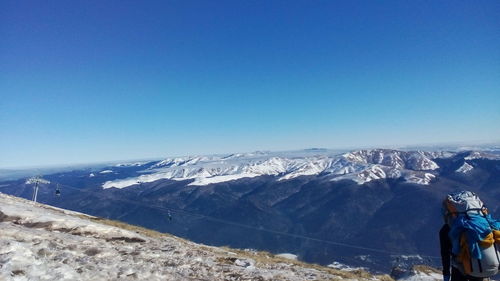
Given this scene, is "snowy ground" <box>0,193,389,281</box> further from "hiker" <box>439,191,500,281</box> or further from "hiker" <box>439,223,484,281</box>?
"hiker" <box>439,191,500,281</box>

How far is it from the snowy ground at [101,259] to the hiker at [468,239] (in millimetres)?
6369

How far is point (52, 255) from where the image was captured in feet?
39.0

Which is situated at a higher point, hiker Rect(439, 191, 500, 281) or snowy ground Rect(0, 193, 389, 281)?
hiker Rect(439, 191, 500, 281)

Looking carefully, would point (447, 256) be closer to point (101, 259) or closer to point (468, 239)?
point (468, 239)

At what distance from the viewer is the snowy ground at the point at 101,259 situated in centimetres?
1073

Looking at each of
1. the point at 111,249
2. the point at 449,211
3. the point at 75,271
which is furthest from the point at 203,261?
the point at 449,211

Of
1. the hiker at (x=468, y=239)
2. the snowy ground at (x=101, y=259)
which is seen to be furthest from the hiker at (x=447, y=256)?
the snowy ground at (x=101, y=259)

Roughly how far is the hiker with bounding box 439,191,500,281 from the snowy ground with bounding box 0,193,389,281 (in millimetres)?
6369

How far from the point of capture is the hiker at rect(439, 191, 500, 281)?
27.3 feet

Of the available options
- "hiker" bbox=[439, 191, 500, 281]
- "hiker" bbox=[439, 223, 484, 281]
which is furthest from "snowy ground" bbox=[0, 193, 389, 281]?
"hiker" bbox=[439, 191, 500, 281]

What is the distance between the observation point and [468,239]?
8406mm

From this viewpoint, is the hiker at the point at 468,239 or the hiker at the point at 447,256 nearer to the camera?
the hiker at the point at 468,239

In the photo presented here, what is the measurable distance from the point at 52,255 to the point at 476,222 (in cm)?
1278

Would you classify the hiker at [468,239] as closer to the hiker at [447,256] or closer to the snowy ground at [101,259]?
the hiker at [447,256]
